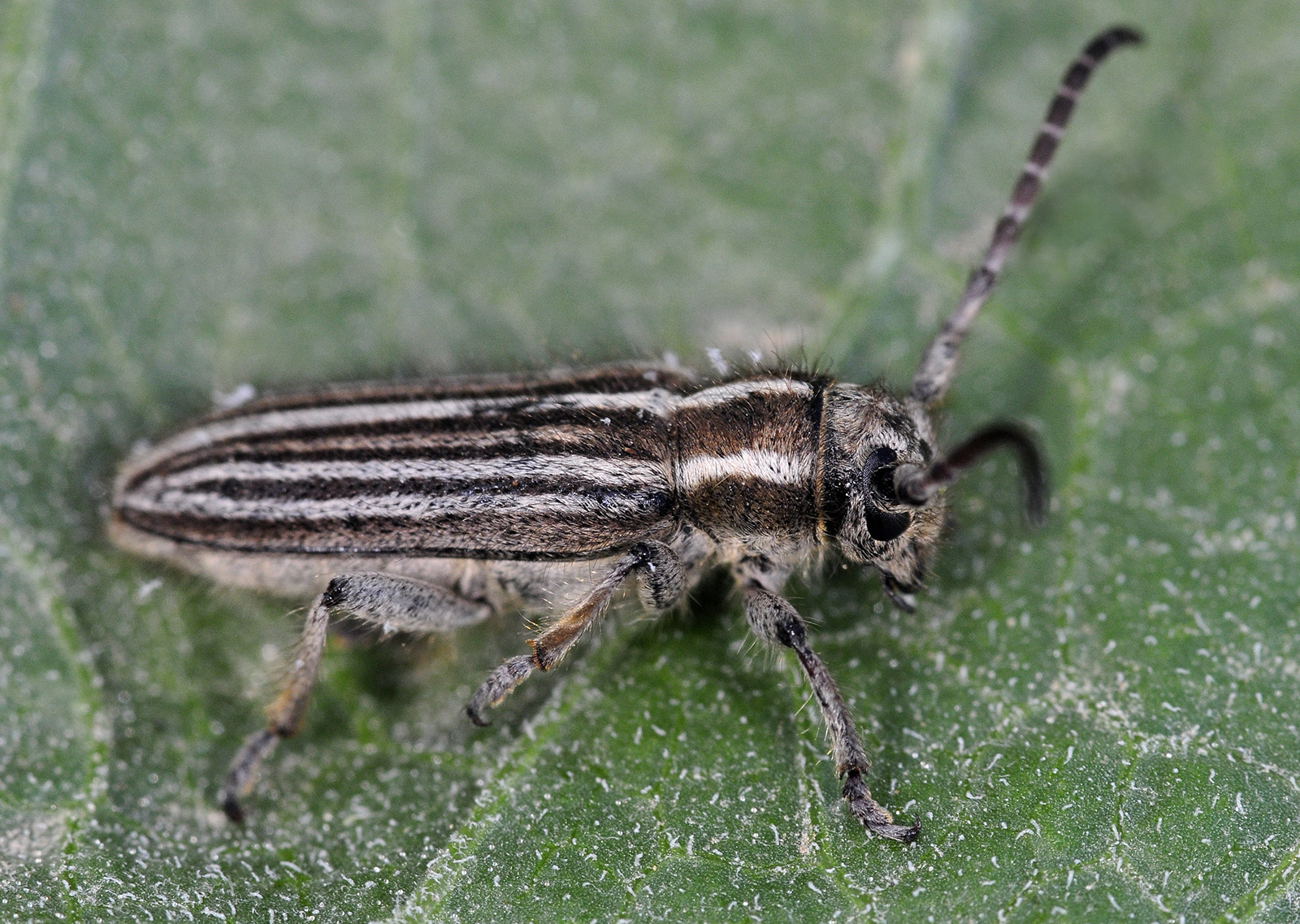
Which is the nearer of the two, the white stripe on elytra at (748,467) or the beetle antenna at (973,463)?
the beetle antenna at (973,463)

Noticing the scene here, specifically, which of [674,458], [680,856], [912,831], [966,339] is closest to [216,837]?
[680,856]

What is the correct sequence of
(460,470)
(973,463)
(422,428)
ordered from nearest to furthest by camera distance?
1. (973,463)
2. (460,470)
3. (422,428)

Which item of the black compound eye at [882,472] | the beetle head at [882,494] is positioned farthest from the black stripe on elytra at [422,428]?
the black compound eye at [882,472]

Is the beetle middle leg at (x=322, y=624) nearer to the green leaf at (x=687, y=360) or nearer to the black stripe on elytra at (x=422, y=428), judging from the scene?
the green leaf at (x=687, y=360)

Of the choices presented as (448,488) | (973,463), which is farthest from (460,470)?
(973,463)

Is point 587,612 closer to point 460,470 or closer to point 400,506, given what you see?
point 460,470

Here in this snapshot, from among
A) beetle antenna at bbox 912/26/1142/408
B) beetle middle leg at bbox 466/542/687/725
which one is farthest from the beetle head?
beetle middle leg at bbox 466/542/687/725
